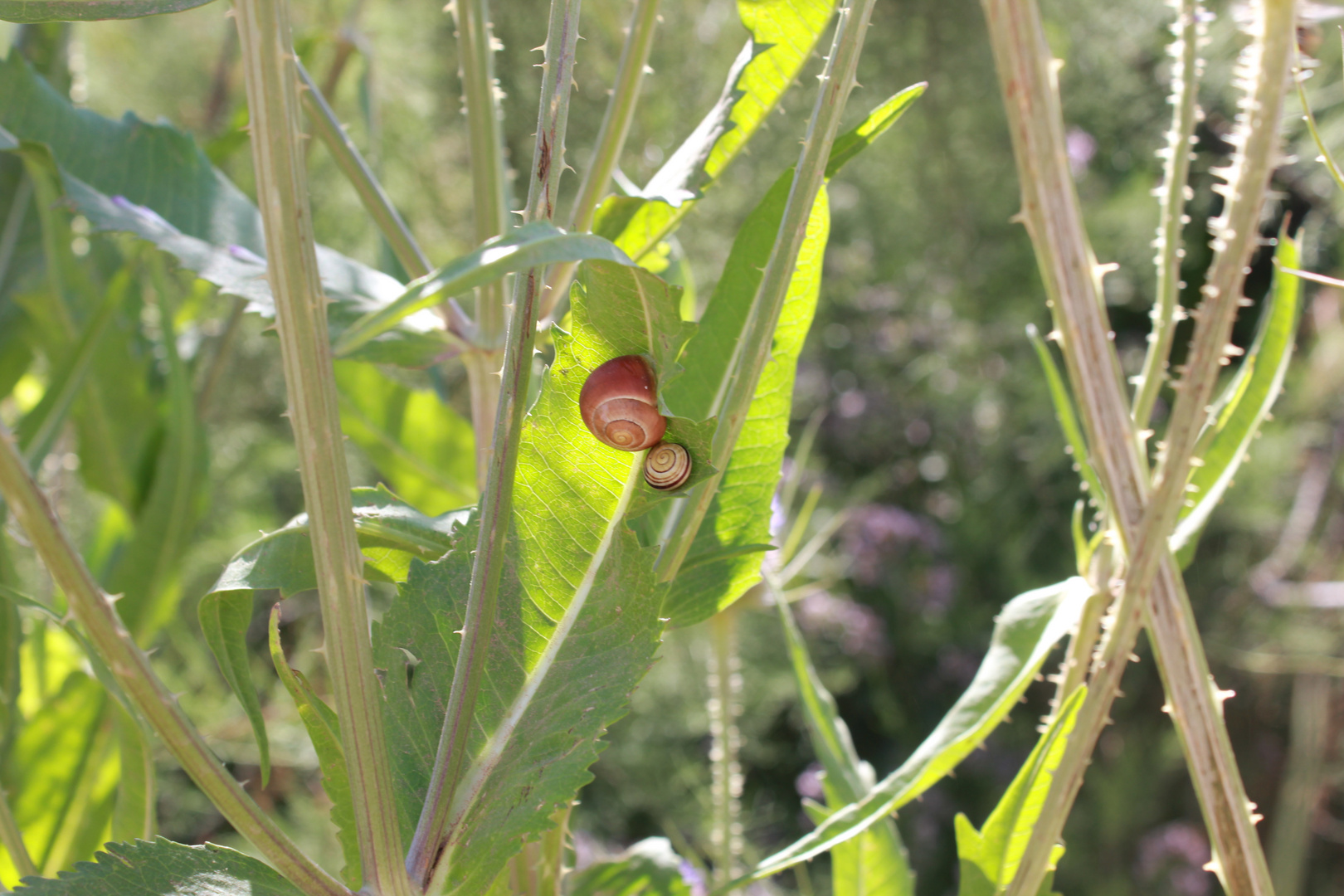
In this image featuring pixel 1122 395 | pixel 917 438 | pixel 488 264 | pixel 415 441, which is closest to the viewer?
pixel 488 264

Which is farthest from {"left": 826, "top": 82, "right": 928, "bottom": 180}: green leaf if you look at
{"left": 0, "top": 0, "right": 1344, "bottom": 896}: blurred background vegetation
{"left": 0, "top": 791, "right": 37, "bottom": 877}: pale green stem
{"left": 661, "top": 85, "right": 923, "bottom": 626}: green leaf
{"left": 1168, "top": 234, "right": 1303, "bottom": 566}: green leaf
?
{"left": 0, "top": 0, "right": 1344, "bottom": 896}: blurred background vegetation

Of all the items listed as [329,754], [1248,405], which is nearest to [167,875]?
[329,754]

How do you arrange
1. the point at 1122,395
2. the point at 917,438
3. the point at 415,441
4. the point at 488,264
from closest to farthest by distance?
the point at 488,264
the point at 1122,395
the point at 415,441
the point at 917,438

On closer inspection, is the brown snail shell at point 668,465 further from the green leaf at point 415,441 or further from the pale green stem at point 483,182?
the green leaf at point 415,441

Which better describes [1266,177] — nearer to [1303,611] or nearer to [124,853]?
[124,853]

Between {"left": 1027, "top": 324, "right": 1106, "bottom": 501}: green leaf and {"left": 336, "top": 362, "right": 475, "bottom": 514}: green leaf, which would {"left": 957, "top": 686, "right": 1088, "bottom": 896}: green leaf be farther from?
{"left": 336, "top": 362, "right": 475, "bottom": 514}: green leaf

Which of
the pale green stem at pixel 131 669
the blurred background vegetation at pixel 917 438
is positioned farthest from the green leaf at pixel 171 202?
the blurred background vegetation at pixel 917 438

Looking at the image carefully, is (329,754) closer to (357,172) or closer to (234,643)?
(234,643)
